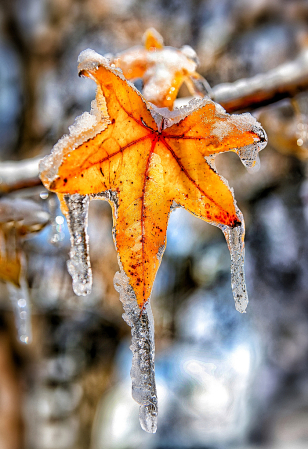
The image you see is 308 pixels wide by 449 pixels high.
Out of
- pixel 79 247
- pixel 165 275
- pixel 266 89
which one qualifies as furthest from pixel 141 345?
pixel 165 275

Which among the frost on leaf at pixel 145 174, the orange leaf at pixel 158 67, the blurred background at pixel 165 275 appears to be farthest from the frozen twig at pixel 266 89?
the blurred background at pixel 165 275

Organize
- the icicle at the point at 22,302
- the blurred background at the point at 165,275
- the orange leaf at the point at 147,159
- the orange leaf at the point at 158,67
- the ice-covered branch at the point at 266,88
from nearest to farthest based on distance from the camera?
the orange leaf at the point at 147,159 < the orange leaf at the point at 158,67 < the ice-covered branch at the point at 266,88 < the icicle at the point at 22,302 < the blurred background at the point at 165,275

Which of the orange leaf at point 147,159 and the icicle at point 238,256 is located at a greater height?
the orange leaf at point 147,159

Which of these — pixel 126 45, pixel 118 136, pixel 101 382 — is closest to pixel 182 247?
pixel 101 382

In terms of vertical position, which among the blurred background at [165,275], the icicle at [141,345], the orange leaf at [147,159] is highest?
the blurred background at [165,275]

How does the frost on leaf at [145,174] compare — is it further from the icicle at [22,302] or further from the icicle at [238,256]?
the icicle at [22,302]

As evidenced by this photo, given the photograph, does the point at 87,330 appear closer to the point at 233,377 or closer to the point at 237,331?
the point at 237,331

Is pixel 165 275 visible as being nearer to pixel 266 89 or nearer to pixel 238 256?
pixel 266 89
